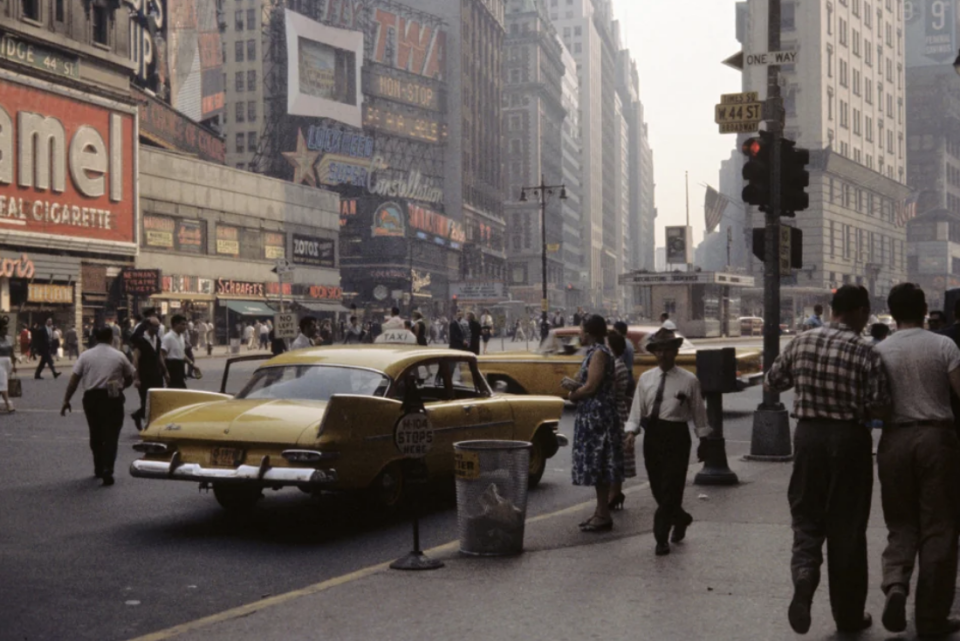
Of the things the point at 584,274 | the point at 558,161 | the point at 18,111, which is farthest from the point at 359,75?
the point at 584,274

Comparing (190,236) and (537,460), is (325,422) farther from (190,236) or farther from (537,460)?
(190,236)

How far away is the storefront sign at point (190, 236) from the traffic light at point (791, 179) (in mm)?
55169

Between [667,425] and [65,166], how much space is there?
4689 cm

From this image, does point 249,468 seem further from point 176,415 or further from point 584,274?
point 584,274

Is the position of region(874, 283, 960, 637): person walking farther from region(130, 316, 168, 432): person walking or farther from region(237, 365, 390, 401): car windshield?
region(130, 316, 168, 432): person walking

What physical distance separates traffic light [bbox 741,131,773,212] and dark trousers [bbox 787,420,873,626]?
8.00 meters

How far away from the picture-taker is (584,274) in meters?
190

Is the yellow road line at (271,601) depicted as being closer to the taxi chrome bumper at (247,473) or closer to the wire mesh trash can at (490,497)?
the wire mesh trash can at (490,497)

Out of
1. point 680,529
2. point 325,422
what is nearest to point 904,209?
point 680,529

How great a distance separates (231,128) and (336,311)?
3688cm

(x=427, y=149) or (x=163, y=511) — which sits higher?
(x=427, y=149)

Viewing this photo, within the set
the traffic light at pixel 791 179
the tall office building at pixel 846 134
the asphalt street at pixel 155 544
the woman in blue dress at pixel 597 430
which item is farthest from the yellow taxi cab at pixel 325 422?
the tall office building at pixel 846 134

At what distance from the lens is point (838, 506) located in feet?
19.5

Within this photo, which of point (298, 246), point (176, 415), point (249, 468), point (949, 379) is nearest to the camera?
point (949, 379)
